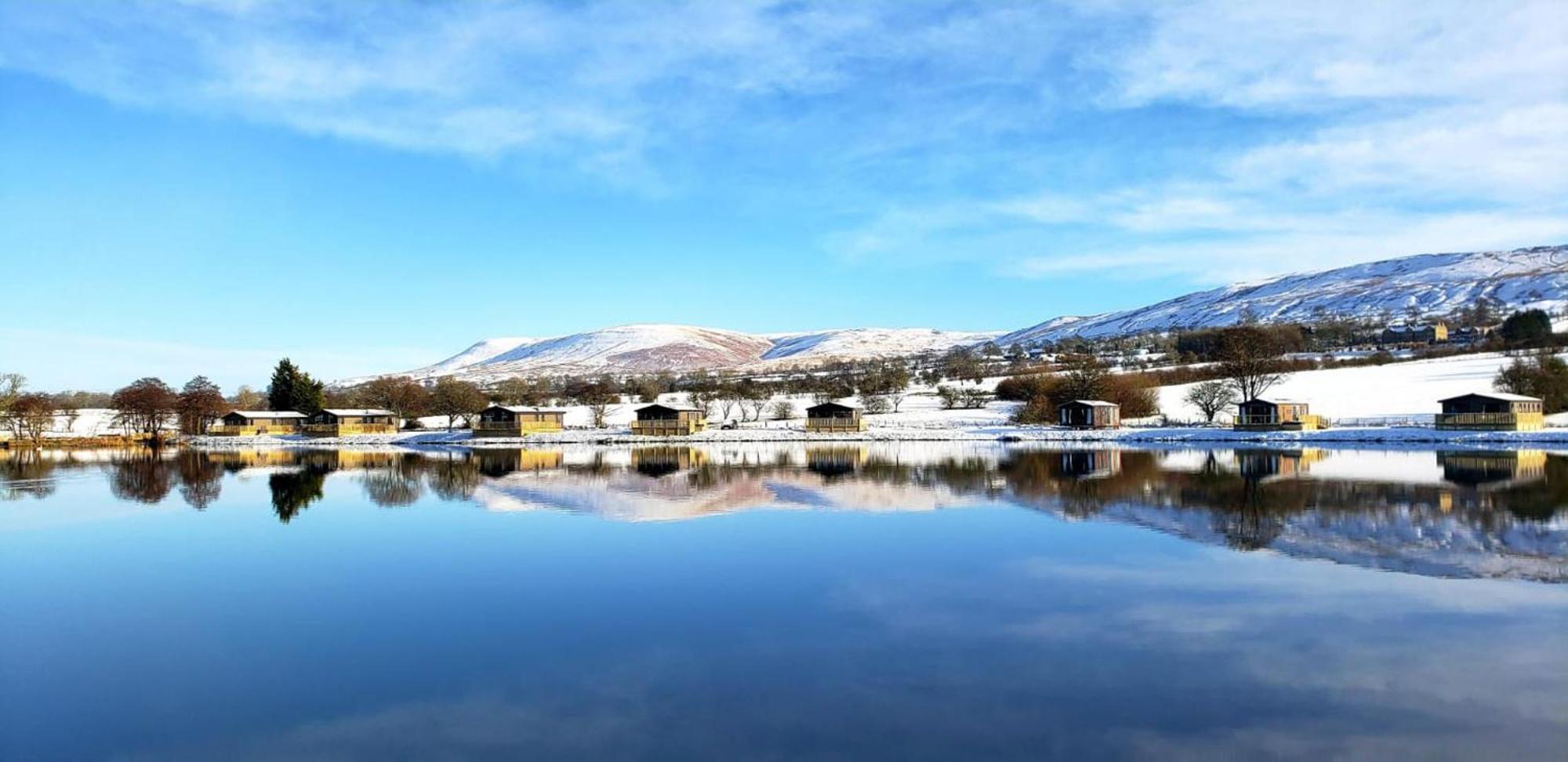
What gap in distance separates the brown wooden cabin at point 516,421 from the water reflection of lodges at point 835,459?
27287mm

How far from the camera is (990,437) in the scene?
62219mm

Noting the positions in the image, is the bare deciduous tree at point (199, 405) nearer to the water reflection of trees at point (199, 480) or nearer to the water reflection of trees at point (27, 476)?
the water reflection of trees at point (27, 476)

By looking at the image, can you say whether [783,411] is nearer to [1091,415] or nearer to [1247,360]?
[1091,415]

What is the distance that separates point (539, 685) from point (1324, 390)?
270 ft

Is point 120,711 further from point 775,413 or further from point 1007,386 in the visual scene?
point 1007,386

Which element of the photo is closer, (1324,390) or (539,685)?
(539,685)

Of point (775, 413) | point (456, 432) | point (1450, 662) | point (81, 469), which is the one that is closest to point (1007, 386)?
point (775, 413)

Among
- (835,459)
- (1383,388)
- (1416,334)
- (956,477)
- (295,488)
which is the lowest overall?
(956,477)

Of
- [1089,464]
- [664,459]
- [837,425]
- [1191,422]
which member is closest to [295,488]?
[664,459]

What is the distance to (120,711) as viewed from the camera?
9.16 meters

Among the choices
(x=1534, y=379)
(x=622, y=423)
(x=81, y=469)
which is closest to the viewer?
(x=81, y=469)

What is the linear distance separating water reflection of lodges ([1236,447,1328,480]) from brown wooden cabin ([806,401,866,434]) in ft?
96.2

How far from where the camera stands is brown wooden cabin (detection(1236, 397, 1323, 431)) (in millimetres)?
59906

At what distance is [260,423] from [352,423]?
29.3 ft
